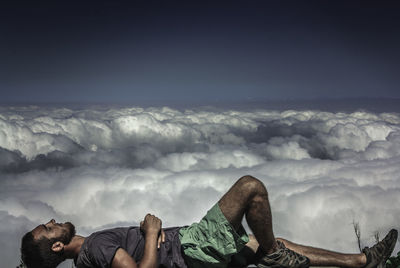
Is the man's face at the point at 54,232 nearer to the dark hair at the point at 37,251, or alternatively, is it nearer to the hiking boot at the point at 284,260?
the dark hair at the point at 37,251

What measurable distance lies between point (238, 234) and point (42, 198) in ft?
482

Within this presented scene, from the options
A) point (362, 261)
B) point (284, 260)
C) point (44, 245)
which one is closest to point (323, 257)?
point (362, 261)

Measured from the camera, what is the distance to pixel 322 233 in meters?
158

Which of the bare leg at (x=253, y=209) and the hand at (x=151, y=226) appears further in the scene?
the hand at (x=151, y=226)

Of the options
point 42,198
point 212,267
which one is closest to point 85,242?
point 212,267

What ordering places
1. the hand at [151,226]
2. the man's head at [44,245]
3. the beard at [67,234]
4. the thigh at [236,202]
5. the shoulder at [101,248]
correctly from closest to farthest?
the shoulder at [101,248], the thigh at [236,202], the man's head at [44,245], the beard at [67,234], the hand at [151,226]

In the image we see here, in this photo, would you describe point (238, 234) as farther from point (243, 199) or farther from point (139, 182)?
point (139, 182)

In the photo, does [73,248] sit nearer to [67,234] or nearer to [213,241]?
[67,234]

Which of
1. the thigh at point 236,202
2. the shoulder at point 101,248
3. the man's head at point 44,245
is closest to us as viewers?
the shoulder at point 101,248

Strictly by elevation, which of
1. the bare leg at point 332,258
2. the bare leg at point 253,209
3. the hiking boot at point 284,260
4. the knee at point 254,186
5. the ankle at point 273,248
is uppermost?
the knee at point 254,186

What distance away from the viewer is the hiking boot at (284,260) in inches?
151

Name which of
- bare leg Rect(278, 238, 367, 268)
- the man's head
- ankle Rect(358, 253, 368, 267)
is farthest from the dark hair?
ankle Rect(358, 253, 368, 267)

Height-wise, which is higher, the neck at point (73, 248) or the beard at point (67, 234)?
the beard at point (67, 234)

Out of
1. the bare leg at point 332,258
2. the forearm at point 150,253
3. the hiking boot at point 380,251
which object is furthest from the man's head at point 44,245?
the hiking boot at point 380,251
